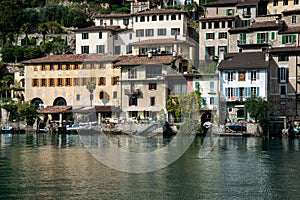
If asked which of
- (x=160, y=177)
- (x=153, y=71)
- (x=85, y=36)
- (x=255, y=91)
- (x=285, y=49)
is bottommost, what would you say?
(x=160, y=177)

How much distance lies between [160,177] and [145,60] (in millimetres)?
40814

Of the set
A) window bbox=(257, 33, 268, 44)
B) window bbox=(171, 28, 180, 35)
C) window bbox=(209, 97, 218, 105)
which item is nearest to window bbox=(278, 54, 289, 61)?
window bbox=(257, 33, 268, 44)

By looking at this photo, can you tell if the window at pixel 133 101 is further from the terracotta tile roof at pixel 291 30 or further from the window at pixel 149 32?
the terracotta tile roof at pixel 291 30

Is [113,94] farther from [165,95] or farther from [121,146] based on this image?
[121,146]

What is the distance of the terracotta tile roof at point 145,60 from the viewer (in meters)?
72.6

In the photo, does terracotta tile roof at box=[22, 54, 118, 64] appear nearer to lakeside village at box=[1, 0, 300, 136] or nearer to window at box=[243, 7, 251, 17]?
lakeside village at box=[1, 0, 300, 136]

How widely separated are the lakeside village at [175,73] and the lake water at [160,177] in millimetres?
18242

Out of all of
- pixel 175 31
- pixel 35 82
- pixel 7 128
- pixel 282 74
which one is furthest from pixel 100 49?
pixel 282 74

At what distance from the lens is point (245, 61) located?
6781 centimetres

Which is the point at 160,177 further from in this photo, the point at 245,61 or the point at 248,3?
the point at 248,3

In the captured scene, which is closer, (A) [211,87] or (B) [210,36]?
(A) [211,87]

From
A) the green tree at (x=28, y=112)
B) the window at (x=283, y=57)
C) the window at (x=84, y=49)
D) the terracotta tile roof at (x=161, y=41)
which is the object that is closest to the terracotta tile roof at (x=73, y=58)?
the window at (x=84, y=49)

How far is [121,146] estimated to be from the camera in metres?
52.2

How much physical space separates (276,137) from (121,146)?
58.5 feet
